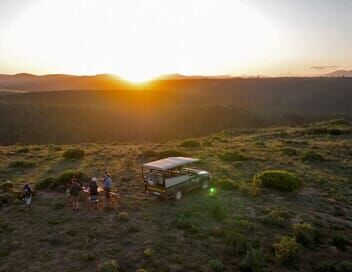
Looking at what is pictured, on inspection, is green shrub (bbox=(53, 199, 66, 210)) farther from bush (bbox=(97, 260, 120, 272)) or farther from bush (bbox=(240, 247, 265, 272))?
bush (bbox=(240, 247, 265, 272))

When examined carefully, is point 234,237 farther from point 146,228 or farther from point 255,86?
point 255,86

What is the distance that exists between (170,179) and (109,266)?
706 centimetres

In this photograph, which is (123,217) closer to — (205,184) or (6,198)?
(205,184)

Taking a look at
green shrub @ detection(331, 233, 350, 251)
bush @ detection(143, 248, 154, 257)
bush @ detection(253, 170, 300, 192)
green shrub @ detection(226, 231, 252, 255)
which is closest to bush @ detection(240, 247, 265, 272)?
green shrub @ detection(226, 231, 252, 255)

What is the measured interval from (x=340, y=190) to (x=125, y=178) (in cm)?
1368

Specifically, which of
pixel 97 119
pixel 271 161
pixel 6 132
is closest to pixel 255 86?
pixel 97 119

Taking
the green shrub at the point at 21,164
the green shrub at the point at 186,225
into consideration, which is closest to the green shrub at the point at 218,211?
the green shrub at the point at 186,225

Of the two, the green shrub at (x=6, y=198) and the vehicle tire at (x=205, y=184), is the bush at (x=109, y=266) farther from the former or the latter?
the green shrub at (x=6, y=198)

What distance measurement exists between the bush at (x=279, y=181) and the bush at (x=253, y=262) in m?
8.95

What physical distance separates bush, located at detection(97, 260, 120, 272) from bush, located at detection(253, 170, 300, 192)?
Result: 1173cm

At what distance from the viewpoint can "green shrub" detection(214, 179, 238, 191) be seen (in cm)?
1977

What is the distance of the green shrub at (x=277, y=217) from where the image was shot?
1432cm

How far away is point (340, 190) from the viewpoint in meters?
19.6

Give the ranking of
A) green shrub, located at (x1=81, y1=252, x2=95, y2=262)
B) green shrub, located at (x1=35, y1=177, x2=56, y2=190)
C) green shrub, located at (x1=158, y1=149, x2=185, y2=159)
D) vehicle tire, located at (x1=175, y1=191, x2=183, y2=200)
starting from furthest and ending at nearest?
green shrub, located at (x1=158, y1=149, x2=185, y2=159)
green shrub, located at (x1=35, y1=177, x2=56, y2=190)
vehicle tire, located at (x1=175, y1=191, x2=183, y2=200)
green shrub, located at (x1=81, y1=252, x2=95, y2=262)
